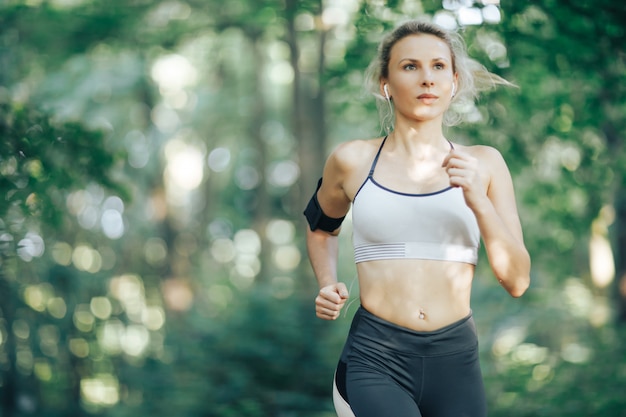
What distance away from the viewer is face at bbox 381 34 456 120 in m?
2.68

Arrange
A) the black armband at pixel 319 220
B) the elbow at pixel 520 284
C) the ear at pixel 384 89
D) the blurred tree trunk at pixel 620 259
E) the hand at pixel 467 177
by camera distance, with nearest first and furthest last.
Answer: the hand at pixel 467 177 → the elbow at pixel 520 284 → the ear at pixel 384 89 → the black armband at pixel 319 220 → the blurred tree trunk at pixel 620 259

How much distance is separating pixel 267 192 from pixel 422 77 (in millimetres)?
13437

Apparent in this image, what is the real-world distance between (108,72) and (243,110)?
512 cm

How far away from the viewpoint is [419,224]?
2.56 metres

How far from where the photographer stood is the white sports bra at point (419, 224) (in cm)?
256

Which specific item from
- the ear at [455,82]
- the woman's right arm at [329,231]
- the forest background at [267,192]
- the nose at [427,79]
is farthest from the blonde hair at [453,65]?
the forest background at [267,192]

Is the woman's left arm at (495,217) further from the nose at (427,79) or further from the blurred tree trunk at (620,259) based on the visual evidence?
the blurred tree trunk at (620,259)

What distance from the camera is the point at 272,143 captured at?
22422 mm

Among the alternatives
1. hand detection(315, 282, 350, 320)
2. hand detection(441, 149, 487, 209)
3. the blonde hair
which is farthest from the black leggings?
the blonde hair

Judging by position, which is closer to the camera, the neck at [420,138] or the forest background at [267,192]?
the neck at [420,138]

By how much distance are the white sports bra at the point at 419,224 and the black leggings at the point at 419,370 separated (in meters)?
0.25

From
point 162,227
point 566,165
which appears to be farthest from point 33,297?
point 566,165

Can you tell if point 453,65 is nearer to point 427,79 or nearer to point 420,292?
point 427,79

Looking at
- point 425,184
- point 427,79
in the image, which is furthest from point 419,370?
point 427,79
